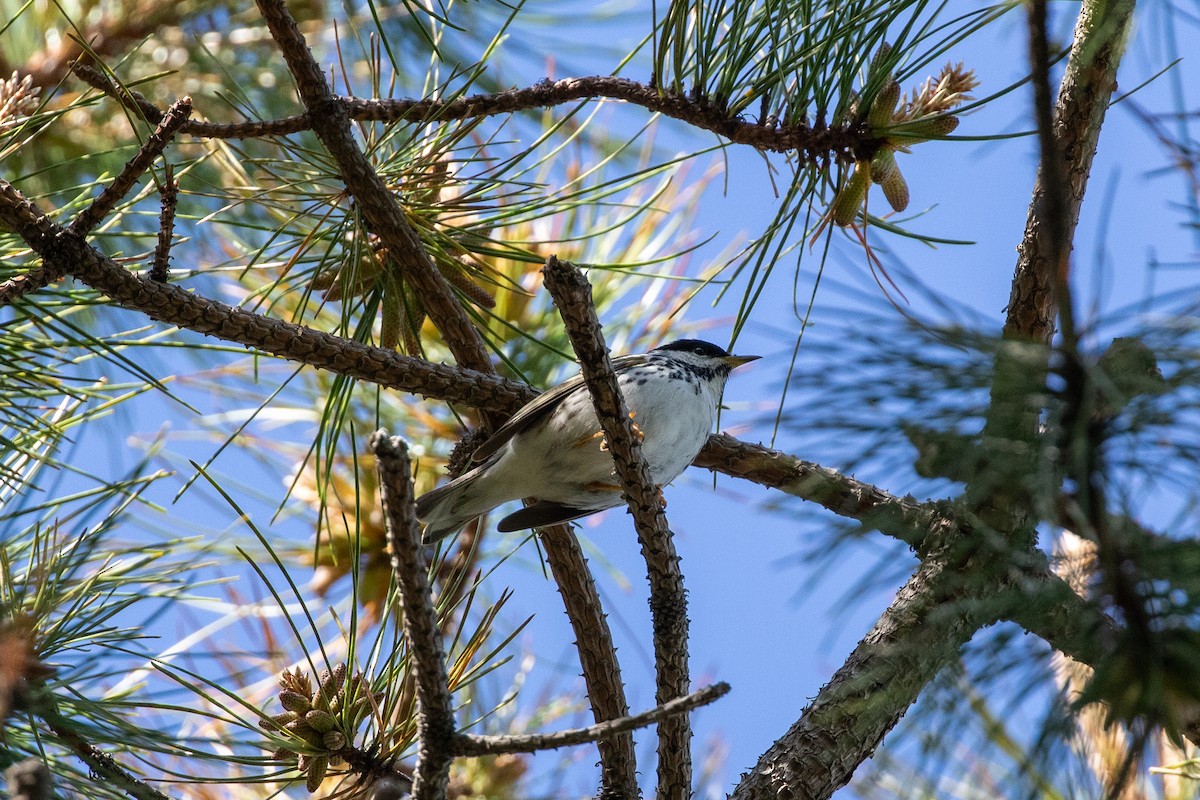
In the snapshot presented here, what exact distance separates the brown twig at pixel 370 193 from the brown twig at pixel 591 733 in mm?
1301

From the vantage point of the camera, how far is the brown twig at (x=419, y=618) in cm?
140

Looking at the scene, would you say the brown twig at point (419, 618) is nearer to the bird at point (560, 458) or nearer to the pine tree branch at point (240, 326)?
the pine tree branch at point (240, 326)

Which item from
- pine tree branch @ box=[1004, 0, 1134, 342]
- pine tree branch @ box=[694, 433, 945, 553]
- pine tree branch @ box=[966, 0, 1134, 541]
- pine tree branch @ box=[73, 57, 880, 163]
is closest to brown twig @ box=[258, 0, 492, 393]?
pine tree branch @ box=[73, 57, 880, 163]

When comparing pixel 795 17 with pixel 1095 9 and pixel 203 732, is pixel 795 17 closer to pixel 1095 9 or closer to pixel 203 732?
pixel 1095 9

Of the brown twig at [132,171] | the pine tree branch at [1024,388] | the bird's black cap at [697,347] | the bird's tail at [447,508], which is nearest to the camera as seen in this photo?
the pine tree branch at [1024,388]

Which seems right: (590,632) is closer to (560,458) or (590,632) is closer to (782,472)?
(782,472)

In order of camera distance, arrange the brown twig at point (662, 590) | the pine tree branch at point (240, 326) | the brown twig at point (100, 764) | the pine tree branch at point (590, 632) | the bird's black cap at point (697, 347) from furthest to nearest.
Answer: the bird's black cap at point (697, 347)
the pine tree branch at point (590, 632)
the brown twig at point (662, 590)
the pine tree branch at point (240, 326)
the brown twig at point (100, 764)

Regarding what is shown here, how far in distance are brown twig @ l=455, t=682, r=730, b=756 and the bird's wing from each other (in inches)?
54.2

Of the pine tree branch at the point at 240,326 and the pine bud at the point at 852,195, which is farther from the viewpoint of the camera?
the pine bud at the point at 852,195

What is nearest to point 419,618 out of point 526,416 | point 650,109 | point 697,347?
point 650,109

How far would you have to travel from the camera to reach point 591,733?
4.58 ft

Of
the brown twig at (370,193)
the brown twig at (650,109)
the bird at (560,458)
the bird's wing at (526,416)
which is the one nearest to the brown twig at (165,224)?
the brown twig at (370,193)

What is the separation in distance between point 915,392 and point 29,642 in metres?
1.45

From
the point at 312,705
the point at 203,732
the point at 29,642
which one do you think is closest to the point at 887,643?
the point at 312,705
